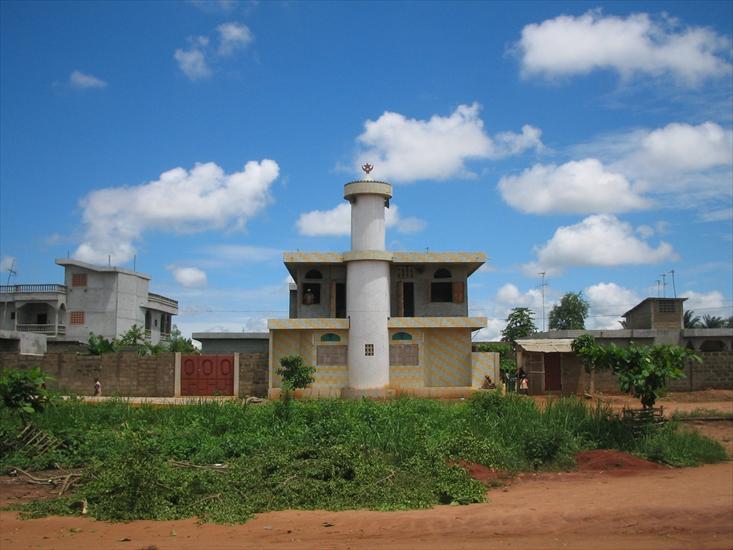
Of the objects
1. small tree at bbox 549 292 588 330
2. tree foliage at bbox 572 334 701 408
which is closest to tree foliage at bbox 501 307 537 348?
small tree at bbox 549 292 588 330

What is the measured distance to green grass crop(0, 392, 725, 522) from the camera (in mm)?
11508

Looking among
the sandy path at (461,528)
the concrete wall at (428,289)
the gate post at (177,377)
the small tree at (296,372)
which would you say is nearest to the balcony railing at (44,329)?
Result: the gate post at (177,377)

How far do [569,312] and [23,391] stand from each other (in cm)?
5694

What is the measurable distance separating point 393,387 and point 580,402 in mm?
13261

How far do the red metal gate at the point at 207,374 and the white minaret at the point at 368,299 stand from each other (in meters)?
5.62

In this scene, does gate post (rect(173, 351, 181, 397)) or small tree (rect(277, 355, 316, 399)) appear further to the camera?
gate post (rect(173, 351, 181, 397))

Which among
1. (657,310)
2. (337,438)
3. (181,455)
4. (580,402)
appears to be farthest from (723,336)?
(181,455)

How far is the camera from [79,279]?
46906 millimetres

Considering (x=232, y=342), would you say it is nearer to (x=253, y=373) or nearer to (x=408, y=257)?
(x=253, y=373)

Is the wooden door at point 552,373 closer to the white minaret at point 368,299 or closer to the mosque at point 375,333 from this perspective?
the mosque at point 375,333

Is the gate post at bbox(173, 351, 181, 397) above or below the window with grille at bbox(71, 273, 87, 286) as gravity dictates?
below

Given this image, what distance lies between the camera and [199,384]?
31297 mm

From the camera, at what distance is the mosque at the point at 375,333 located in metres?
Result: 30.0

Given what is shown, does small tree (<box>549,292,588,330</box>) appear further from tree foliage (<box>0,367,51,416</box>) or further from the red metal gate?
tree foliage (<box>0,367,51,416</box>)
